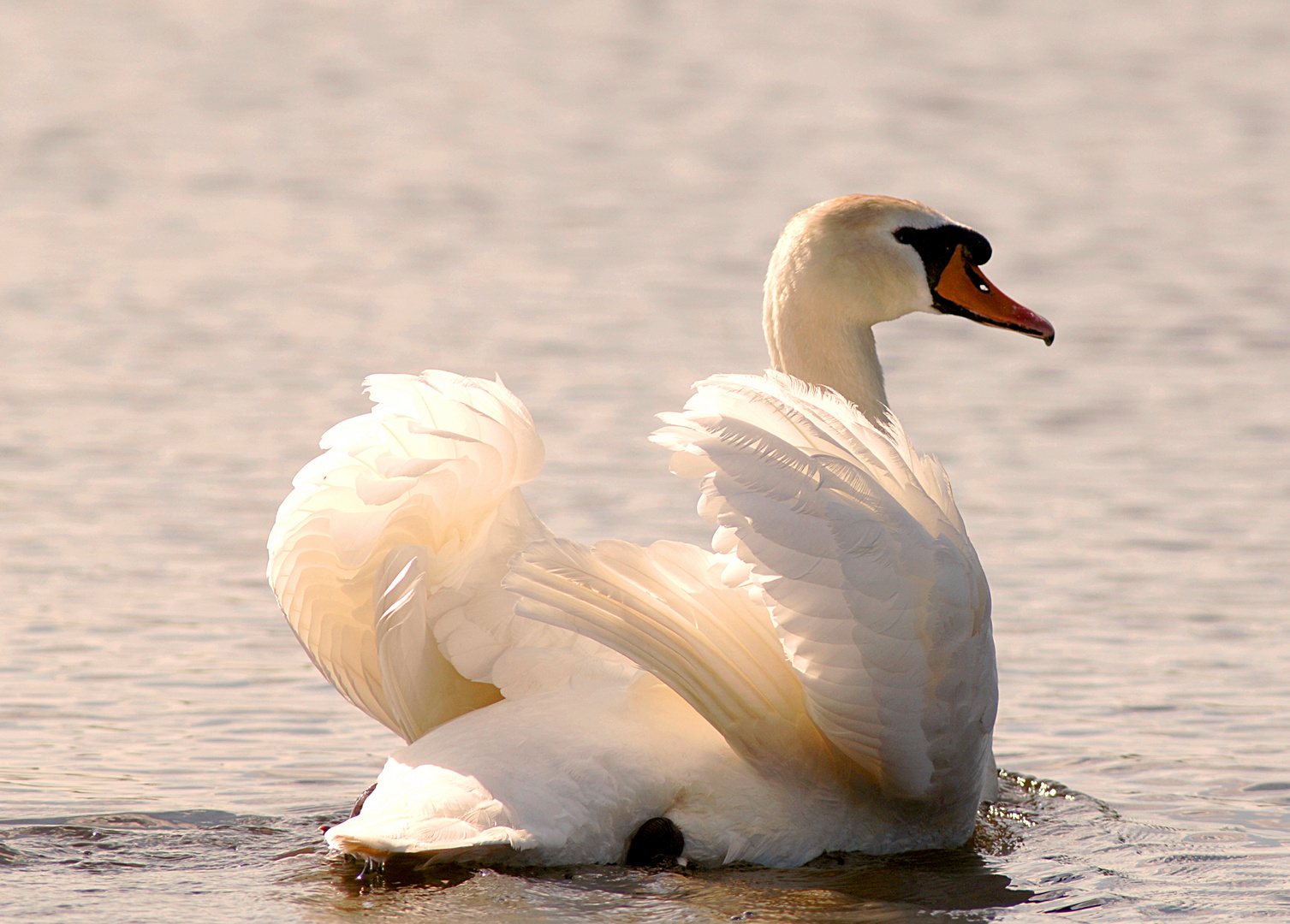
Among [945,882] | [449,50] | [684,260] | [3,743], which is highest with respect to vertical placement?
[449,50]

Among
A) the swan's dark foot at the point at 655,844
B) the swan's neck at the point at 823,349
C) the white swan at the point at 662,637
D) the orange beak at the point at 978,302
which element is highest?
the orange beak at the point at 978,302

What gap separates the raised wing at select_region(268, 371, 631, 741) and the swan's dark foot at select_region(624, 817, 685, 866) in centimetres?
56

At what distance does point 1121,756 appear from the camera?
22.7ft

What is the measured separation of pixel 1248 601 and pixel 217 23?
15.5 metres

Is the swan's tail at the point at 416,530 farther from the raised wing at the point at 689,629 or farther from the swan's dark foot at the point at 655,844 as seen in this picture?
the swan's dark foot at the point at 655,844

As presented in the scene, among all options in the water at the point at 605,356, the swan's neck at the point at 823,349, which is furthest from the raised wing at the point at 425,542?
the swan's neck at the point at 823,349

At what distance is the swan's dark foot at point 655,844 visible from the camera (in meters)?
5.16

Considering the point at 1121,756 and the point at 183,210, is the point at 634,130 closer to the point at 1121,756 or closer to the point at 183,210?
the point at 183,210

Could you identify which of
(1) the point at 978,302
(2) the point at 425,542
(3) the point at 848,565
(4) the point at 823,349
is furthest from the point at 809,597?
(1) the point at 978,302

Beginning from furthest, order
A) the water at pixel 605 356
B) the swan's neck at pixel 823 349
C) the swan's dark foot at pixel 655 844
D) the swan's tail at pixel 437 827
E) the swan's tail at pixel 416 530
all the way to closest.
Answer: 1. the swan's neck at pixel 823 349
2. the water at pixel 605 356
3. the swan's tail at pixel 416 530
4. the swan's dark foot at pixel 655 844
5. the swan's tail at pixel 437 827

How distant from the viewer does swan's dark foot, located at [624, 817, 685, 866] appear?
16.9 ft

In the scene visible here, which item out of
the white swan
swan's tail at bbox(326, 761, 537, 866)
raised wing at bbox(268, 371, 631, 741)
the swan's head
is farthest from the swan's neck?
swan's tail at bbox(326, 761, 537, 866)

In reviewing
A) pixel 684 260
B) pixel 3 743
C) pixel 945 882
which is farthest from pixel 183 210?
pixel 945 882

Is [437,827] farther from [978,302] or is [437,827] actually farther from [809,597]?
[978,302]
